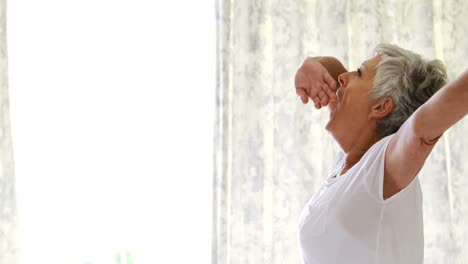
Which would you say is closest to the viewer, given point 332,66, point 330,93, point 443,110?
point 443,110

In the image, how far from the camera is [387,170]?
1397 millimetres

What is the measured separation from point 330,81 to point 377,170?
1.45 ft

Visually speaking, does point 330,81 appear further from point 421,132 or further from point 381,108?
point 421,132

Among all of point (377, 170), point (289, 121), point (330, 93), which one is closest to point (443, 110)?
point (377, 170)

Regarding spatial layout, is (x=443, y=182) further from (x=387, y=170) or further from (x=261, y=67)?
(x=387, y=170)

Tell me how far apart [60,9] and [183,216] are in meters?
1.17

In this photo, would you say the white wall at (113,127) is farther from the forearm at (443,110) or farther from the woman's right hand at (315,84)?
the forearm at (443,110)

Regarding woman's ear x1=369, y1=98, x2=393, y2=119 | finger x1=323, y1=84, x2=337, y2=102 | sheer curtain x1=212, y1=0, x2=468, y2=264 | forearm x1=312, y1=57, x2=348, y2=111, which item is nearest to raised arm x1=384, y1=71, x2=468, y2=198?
woman's ear x1=369, y1=98, x2=393, y2=119

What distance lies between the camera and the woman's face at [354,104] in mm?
1604

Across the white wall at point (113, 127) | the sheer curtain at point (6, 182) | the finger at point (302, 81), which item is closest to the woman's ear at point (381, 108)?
the finger at point (302, 81)

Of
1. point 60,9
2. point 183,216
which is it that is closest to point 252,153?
point 183,216

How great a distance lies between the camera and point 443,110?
1159 millimetres

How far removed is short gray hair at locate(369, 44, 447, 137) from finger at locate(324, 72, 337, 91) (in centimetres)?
19

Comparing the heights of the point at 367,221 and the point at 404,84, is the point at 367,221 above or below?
below
